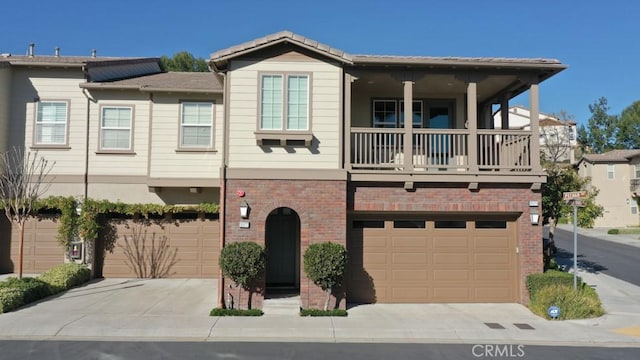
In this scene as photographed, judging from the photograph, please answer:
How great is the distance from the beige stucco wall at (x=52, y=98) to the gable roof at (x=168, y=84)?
717 millimetres

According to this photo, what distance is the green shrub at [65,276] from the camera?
13.9 metres

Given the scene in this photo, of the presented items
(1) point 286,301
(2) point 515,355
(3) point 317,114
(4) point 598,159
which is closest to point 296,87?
(3) point 317,114

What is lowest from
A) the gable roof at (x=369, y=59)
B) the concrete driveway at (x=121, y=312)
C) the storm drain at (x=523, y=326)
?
the storm drain at (x=523, y=326)

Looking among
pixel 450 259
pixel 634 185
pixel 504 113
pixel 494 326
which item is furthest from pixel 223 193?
pixel 634 185

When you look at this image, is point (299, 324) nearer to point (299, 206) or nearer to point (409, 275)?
point (299, 206)

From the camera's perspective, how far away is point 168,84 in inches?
649

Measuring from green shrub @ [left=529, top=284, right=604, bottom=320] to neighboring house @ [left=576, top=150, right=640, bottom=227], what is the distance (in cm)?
3177

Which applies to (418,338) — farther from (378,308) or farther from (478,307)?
(478,307)

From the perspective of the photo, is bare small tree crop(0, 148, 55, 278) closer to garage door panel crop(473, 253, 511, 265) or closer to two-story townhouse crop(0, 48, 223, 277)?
two-story townhouse crop(0, 48, 223, 277)

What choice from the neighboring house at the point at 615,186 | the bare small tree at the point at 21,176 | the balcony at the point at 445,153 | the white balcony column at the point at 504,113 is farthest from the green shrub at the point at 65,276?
the neighboring house at the point at 615,186

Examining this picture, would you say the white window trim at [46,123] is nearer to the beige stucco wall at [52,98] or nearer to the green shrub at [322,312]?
the beige stucco wall at [52,98]

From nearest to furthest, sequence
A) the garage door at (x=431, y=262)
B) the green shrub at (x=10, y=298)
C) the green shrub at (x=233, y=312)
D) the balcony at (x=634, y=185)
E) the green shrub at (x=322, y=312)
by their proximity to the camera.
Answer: the green shrub at (x=10, y=298) → the green shrub at (x=233, y=312) → the green shrub at (x=322, y=312) → the garage door at (x=431, y=262) → the balcony at (x=634, y=185)

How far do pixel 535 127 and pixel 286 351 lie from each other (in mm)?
8821

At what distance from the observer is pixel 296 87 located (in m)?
12.8
